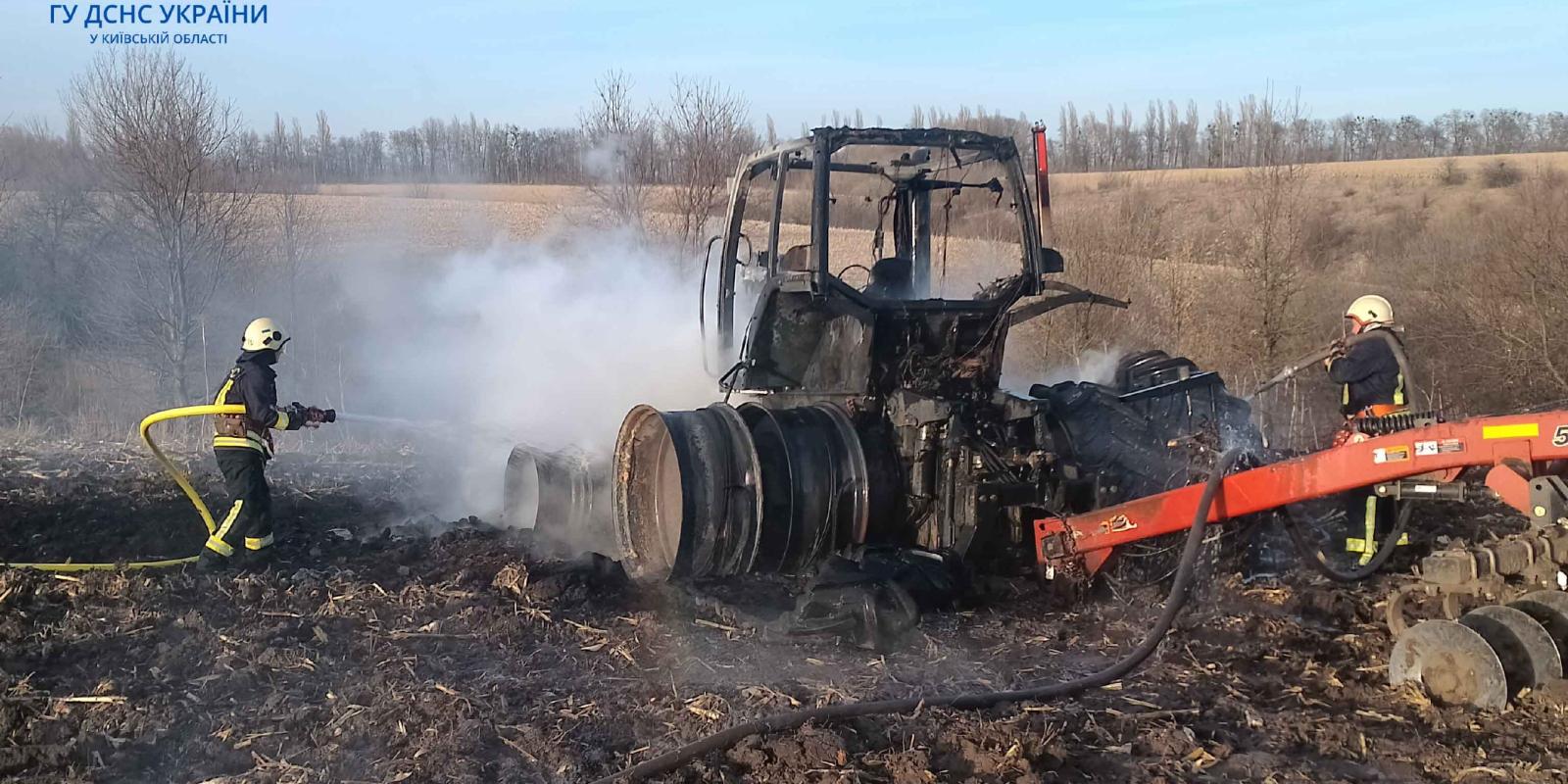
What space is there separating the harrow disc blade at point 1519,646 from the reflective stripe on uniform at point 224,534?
22.3ft

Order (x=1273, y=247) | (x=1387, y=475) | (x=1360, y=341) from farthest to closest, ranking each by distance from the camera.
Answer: (x=1273, y=247)
(x=1360, y=341)
(x=1387, y=475)

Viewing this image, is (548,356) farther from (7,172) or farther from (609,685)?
(7,172)

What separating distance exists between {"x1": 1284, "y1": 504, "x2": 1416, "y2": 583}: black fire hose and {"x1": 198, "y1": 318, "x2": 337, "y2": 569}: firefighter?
5951 millimetres

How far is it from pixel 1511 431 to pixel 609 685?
3.89 m

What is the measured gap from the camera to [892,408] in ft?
22.0

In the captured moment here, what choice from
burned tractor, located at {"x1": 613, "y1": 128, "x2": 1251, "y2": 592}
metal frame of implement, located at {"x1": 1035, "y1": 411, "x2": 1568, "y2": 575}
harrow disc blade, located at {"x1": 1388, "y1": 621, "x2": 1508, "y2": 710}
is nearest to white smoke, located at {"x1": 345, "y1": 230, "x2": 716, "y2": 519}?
burned tractor, located at {"x1": 613, "y1": 128, "x2": 1251, "y2": 592}

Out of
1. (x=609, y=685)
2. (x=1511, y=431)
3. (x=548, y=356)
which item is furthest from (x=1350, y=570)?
(x=548, y=356)

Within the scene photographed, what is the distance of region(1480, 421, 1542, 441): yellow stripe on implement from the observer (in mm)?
4574

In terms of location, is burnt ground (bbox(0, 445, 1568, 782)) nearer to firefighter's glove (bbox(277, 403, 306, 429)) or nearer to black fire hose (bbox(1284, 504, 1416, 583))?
black fire hose (bbox(1284, 504, 1416, 583))

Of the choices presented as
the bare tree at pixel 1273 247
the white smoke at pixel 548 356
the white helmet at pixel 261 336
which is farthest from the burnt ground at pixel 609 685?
the bare tree at pixel 1273 247

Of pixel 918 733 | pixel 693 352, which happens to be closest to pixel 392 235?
pixel 693 352

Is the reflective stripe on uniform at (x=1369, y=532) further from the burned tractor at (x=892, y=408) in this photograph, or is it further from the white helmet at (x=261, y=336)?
the white helmet at (x=261, y=336)

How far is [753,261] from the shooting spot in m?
7.84

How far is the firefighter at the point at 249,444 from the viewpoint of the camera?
738cm
